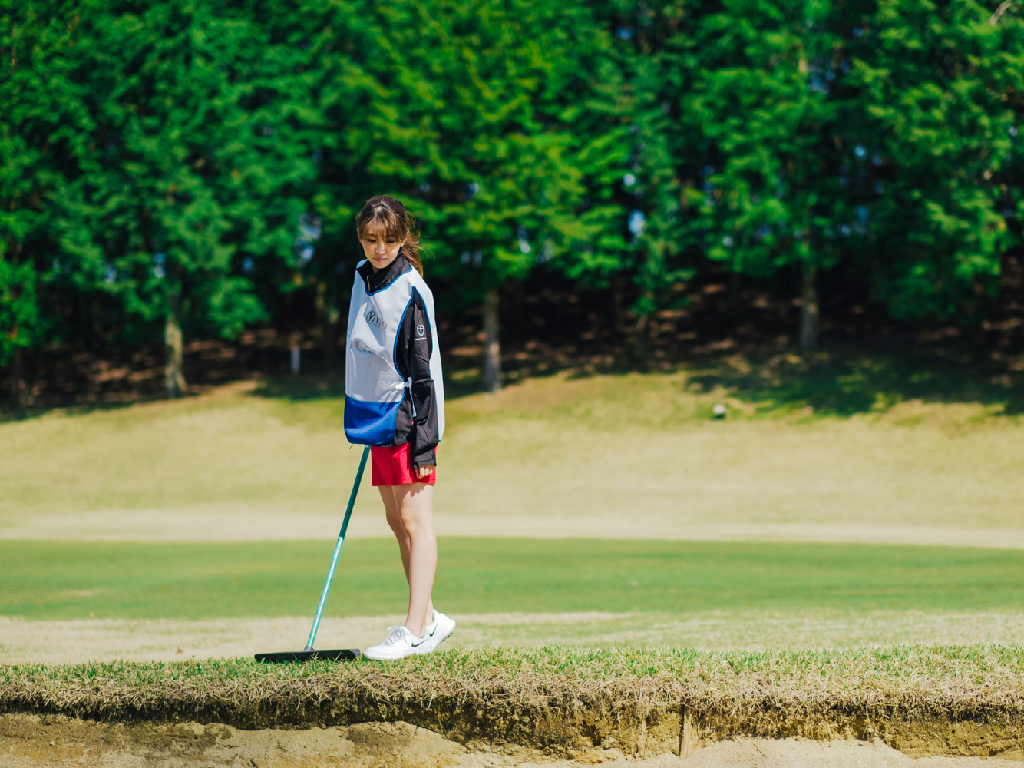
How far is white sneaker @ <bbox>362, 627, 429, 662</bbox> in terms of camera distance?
461 centimetres

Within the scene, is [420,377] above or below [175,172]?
below

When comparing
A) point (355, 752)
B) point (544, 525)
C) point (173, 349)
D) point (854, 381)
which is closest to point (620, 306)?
point (854, 381)

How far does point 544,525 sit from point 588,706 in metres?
13.7

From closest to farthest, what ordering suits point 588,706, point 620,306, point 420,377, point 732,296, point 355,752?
point 355,752 < point 588,706 < point 420,377 < point 620,306 < point 732,296

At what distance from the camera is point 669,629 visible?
6.95 metres

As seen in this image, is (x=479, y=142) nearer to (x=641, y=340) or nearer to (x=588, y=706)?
(x=641, y=340)

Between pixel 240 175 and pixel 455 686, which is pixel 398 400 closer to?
pixel 455 686

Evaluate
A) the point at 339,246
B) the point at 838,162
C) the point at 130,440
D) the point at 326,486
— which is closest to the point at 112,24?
the point at 339,246

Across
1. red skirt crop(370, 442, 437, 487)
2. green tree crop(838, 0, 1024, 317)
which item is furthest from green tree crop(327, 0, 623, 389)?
red skirt crop(370, 442, 437, 487)

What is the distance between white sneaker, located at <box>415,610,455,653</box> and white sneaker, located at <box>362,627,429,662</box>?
0.03 ft

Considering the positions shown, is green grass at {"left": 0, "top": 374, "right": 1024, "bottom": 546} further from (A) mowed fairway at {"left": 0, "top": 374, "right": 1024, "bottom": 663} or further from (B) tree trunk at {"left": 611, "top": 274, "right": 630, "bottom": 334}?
(B) tree trunk at {"left": 611, "top": 274, "right": 630, "bottom": 334}

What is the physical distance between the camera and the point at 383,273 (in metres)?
4.74

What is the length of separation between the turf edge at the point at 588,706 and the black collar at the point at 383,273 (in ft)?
6.01

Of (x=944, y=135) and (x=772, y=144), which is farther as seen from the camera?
(x=772, y=144)
